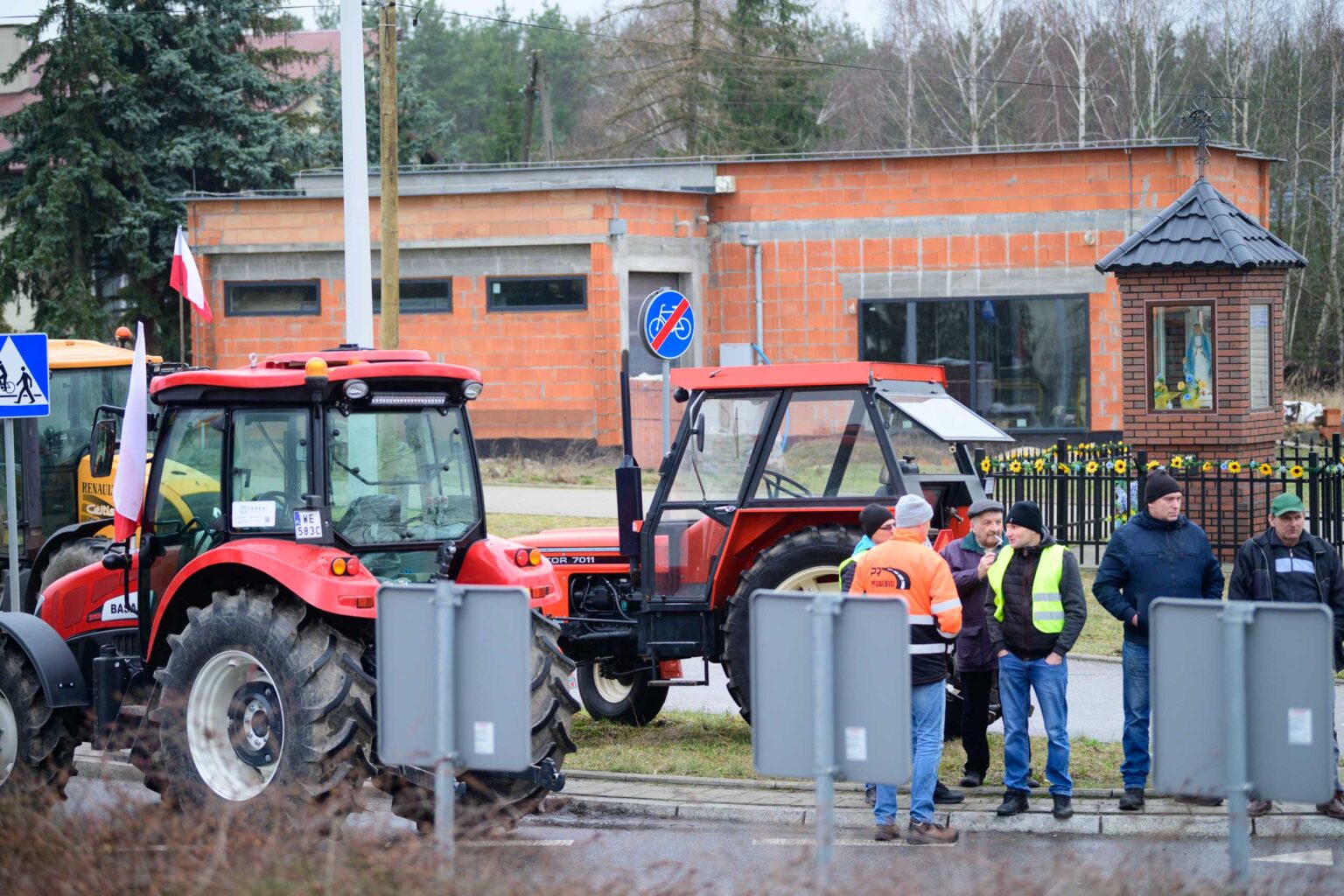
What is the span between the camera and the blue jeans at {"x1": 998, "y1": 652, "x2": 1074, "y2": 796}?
8.62 meters

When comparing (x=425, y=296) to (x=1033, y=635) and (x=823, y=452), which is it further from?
(x=1033, y=635)

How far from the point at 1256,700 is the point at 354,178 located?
11983 millimetres

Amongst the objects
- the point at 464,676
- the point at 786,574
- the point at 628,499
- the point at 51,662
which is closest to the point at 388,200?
the point at 628,499

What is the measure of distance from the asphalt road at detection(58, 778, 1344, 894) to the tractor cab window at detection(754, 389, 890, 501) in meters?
2.18

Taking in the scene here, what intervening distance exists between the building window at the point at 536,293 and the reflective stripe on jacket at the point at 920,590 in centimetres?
2130

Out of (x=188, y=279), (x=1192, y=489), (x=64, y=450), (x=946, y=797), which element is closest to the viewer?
(x=946, y=797)

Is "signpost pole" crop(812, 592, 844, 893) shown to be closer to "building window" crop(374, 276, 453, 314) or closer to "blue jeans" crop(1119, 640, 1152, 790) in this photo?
"blue jeans" crop(1119, 640, 1152, 790)

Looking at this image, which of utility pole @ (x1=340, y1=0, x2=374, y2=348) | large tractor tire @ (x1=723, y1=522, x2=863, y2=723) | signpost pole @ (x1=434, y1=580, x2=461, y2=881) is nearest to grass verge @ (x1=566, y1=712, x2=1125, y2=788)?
large tractor tire @ (x1=723, y1=522, x2=863, y2=723)

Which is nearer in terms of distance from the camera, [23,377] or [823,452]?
[823,452]

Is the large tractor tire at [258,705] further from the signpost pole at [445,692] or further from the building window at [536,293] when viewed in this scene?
the building window at [536,293]

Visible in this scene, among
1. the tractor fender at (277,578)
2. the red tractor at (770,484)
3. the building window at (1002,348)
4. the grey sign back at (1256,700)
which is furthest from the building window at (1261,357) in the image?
the grey sign back at (1256,700)

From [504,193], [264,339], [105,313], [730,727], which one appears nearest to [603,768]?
[730,727]

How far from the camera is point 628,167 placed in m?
32.1

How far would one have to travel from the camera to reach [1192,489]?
17.0 metres
